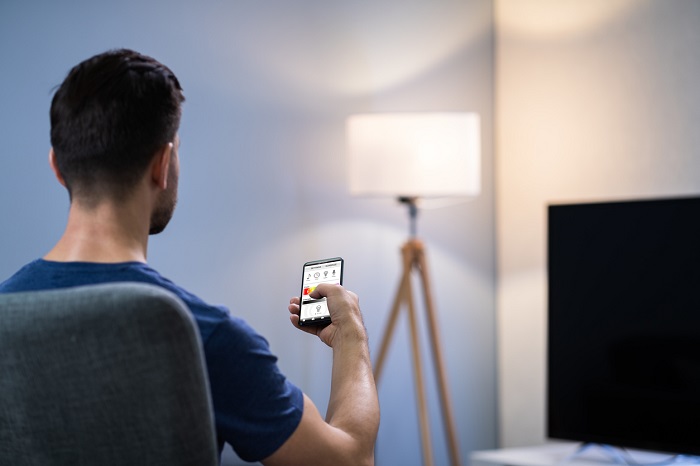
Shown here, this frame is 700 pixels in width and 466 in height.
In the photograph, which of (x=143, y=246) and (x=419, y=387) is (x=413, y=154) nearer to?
(x=419, y=387)

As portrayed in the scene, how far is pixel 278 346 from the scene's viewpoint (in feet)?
10.0

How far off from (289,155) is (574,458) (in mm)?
1382

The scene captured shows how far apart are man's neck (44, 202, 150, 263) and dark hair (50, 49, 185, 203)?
0.06ft

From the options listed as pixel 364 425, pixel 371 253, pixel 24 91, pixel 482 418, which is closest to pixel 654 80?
pixel 371 253

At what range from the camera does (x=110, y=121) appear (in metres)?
1.15

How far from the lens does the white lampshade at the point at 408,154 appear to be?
2859mm

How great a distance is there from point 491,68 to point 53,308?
3141mm

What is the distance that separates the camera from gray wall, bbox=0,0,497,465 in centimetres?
241

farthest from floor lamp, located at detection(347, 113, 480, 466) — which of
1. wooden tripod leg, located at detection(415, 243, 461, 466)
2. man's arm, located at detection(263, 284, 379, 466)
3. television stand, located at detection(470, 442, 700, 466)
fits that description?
man's arm, located at detection(263, 284, 379, 466)

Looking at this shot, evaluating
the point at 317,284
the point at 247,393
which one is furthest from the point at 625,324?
the point at 247,393

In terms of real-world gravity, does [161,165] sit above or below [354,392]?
above

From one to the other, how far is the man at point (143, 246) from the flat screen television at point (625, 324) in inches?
62.7

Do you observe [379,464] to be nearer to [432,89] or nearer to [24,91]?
[432,89]

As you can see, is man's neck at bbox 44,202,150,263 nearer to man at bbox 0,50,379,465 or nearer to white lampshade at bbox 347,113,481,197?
man at bbox 0,50,379,465
